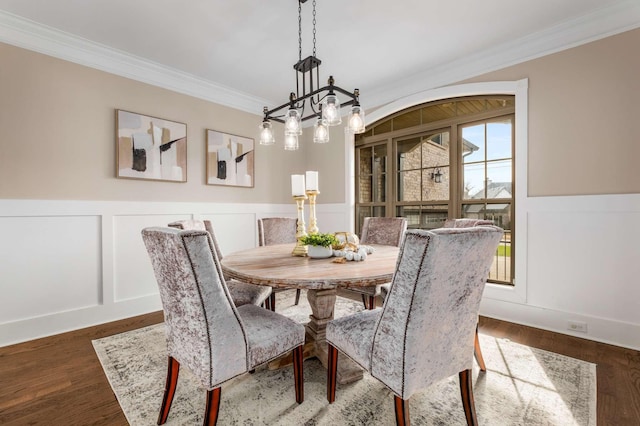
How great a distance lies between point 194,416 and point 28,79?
291cm

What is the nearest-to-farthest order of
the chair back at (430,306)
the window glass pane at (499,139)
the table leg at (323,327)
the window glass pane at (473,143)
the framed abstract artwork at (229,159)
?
the chair back at (430,306) < the table leg at (323,327) < the window glass pane at (499,139) < the window glass pane at (473,143) < the framed abstract artwork at (229,159)

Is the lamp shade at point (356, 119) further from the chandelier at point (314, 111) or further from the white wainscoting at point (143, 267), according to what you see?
the white wainscoting at point (143, 267)

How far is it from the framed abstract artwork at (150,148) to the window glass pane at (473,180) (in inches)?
122

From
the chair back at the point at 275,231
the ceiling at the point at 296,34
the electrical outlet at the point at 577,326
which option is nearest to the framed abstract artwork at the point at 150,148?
the ceiling at the point at 296,34

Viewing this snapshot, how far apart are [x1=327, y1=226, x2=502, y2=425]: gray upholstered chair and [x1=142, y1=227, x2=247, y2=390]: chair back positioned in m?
0.57

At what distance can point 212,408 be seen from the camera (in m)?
1.25

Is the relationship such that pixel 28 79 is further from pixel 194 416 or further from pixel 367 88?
pixel 367 88

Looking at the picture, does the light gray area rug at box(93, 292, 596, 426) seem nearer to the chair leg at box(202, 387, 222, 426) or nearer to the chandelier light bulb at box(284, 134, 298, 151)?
the chair leg at box(202, 387, 222, 426)

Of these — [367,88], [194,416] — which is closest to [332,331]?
[194,416]

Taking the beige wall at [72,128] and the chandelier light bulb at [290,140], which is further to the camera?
the beige wall at [72,128]

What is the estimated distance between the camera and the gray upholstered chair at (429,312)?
1.07 m

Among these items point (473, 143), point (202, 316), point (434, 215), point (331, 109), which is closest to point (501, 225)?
point (434, 215)

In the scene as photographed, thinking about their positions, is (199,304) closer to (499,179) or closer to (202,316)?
(202,316)

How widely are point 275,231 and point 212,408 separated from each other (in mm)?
2051
